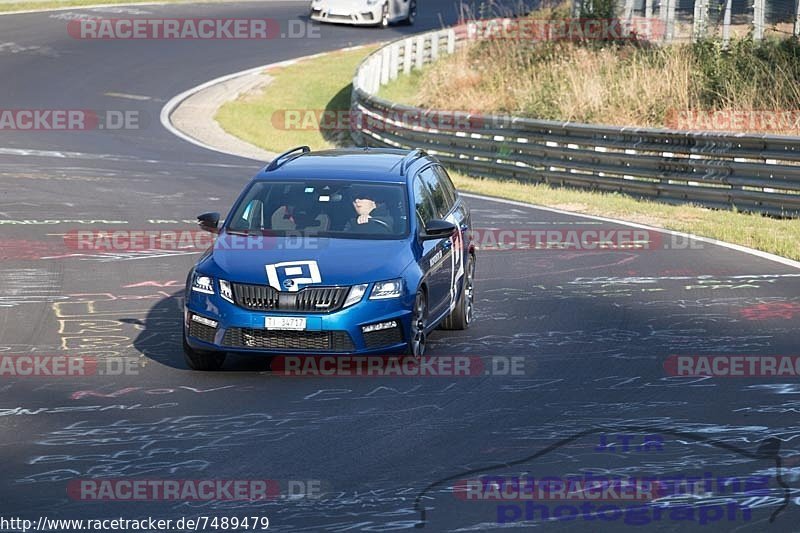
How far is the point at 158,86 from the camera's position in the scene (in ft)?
123

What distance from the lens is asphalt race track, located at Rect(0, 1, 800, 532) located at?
287 inches

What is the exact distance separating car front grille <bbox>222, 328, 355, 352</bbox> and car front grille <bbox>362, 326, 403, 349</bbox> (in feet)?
0.67

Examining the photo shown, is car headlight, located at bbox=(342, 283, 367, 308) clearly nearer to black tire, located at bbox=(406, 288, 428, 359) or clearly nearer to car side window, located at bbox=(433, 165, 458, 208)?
black tire, located at bbox=(406, 288, 428, 359)

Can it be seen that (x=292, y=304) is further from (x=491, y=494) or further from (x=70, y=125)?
(x=70, y=125)

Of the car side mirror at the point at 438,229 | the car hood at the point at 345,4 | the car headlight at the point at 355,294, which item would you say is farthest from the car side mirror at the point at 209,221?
the car hood at the point at 345,4

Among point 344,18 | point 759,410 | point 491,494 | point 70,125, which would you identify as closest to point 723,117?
point 70,125

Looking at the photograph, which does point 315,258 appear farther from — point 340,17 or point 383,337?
point 340,17

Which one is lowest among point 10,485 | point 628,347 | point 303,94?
point 303,94

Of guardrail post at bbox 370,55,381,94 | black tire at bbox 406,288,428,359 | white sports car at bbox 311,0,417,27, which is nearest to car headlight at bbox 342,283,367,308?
black tire at bbox 406,288,428,359

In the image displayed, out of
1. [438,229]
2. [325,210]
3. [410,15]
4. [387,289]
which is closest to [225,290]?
[387,289]

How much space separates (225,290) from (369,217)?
164cm

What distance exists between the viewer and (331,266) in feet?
34.4

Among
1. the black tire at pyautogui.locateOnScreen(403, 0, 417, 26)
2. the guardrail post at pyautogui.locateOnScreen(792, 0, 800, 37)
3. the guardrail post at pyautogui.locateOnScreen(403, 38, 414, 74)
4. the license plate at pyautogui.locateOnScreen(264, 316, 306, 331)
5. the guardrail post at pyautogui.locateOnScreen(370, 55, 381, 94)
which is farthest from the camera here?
the black tire at pyautogui.locateOnScreen(403, 0, 417, 26)

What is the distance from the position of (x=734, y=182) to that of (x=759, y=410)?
11.7 metres
